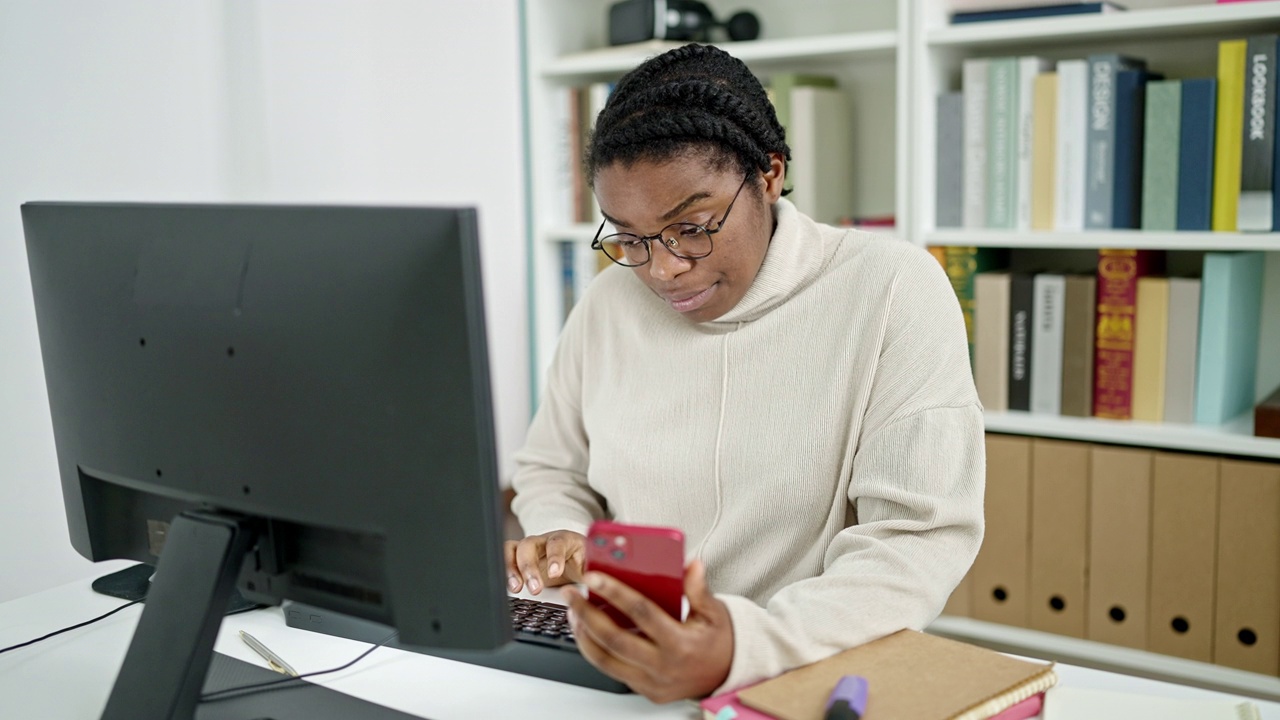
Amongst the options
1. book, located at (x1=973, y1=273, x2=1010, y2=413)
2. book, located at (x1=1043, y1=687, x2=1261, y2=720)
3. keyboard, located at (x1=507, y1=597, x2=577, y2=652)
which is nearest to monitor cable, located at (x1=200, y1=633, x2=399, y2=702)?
keyboard, located at (x1=507, y1=597, x2=577, y2=652)

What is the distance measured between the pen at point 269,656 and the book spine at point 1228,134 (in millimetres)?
1641

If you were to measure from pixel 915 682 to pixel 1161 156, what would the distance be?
1339 mm

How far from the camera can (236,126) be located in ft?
6.38

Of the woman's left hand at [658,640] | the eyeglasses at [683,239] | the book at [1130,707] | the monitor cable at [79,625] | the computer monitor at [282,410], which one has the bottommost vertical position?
the monitor cable at [79,625]

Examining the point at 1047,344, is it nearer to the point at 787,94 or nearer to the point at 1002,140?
the point at 1002,140

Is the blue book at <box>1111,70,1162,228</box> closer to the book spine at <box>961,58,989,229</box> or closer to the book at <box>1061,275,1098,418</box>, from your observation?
the book at <box>1061,275,1098,418</box>

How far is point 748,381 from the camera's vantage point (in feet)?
4.30

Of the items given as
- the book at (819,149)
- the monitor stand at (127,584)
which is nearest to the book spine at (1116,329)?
the book at (819,149)

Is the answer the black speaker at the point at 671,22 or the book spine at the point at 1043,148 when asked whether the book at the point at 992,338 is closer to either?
A: the book spine at the point at 1043,148

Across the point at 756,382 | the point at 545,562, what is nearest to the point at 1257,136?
the point at 756,382

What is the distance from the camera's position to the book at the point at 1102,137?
6.27 ft

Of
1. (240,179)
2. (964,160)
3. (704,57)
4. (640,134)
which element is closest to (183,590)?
(640,134)

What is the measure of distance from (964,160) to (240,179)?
1.35 m

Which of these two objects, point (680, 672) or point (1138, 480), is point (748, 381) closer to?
point (680, 672)
